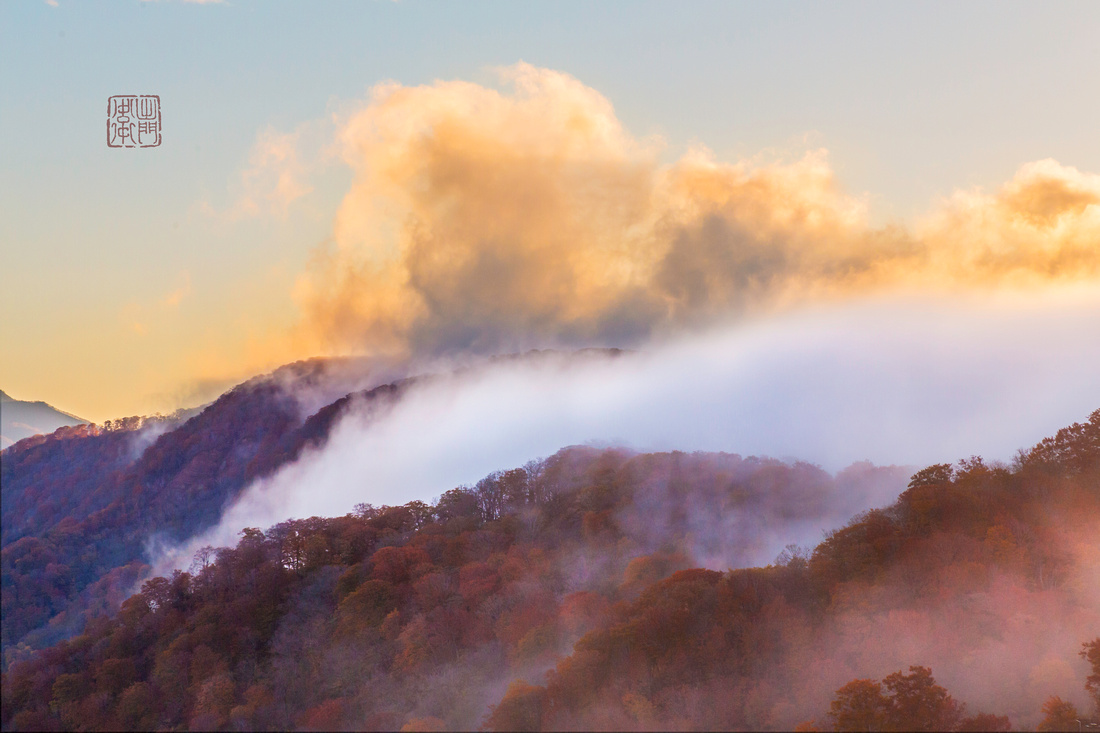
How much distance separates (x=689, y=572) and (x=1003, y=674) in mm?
31478

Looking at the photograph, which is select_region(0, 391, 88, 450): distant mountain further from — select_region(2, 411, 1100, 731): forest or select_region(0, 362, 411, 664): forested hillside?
select_region(2, 411, 1100, 731): forest

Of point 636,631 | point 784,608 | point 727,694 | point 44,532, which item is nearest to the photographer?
point 727,694

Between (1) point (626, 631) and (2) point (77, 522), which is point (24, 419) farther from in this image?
(1) point (626, 631)

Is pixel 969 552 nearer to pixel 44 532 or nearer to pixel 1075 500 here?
pixel 1075 500

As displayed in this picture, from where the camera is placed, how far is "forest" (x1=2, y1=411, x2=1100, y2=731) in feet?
194

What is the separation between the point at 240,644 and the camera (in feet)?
283

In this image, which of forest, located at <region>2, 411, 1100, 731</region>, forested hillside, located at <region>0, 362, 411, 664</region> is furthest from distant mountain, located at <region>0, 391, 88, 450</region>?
forest, located at <region>2, 411, 1100, 731</region>

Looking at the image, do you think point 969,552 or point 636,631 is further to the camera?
point 969,552

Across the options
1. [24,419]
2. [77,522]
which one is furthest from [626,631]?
[77,522]

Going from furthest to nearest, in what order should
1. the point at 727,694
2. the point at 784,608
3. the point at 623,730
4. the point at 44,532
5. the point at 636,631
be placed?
the point at 44,532 → the point at 784,608 → the point at 636,631 → the point at 727,694 → the point at 623,730

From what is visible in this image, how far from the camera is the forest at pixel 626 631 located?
59.3 meters

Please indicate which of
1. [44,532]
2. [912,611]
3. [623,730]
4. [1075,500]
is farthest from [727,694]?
[44,532]

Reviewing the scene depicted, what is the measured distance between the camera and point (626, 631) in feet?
224

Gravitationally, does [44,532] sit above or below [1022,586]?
above
